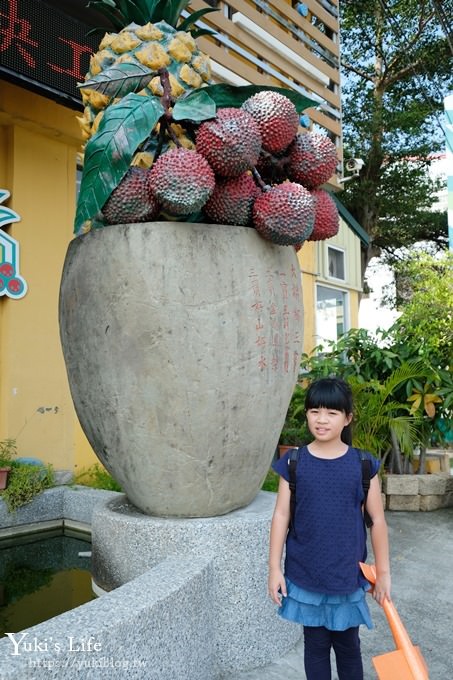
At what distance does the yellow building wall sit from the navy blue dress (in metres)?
3.62

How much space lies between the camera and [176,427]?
212 cm

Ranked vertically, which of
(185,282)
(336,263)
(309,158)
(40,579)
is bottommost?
(40,579)

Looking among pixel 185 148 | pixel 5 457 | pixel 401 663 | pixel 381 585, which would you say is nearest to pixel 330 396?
pixel 381 585

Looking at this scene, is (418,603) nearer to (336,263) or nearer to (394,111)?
(336,263)

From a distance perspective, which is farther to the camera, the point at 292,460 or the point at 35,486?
the point at 35,486

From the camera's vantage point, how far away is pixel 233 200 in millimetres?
2158

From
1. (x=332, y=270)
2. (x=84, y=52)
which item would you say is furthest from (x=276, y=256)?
(x=332, y=270)

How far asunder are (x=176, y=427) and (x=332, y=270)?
24.2ft

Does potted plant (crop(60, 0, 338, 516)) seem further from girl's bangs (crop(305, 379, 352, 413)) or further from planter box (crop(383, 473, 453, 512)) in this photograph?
planter box (crop(383, 473, 453, 512))

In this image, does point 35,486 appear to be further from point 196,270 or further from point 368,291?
point 368,291

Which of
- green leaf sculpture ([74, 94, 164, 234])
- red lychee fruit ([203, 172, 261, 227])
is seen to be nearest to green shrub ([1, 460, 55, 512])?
green leaf sculpture ([74, 94, 164, 234])

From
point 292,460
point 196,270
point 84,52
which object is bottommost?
point 292,460

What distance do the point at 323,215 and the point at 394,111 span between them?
44.6 feet

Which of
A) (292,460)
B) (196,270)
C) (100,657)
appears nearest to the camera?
(100,657)
